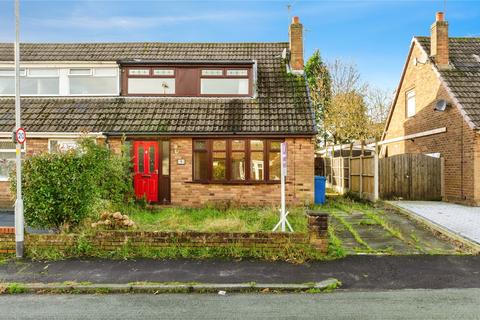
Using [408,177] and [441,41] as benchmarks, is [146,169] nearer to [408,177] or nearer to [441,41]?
[408,177]

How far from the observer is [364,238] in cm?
941

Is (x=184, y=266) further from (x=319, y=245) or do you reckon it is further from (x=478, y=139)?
(x=478, y=139)

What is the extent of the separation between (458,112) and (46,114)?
1593 cm

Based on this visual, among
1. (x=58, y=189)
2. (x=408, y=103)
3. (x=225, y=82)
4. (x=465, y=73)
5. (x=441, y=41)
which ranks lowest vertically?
(x=58, y=189)

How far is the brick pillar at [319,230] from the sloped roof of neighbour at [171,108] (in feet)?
22.0

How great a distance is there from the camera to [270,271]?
6.84 m

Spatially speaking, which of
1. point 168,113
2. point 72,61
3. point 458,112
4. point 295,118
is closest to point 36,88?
point 72,61

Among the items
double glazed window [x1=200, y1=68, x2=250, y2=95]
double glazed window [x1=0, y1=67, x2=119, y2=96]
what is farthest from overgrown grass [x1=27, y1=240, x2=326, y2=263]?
double glazed window [x1=0, y1=67, x2=119, y2=96]

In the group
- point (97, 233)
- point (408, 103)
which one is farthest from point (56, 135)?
point (408, 103)

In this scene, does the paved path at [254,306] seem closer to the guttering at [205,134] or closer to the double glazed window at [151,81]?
the guttering at [205,134]

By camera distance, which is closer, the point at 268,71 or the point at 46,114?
the point at 46,114

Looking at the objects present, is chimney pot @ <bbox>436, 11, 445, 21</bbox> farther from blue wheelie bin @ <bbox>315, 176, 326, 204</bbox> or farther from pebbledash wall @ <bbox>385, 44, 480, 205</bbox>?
blue wheelie bin @ <bbox>315, 176, 326, 204</bbox>

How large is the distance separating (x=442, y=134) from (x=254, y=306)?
44.3 feet

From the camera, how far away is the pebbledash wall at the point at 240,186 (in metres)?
14.2
